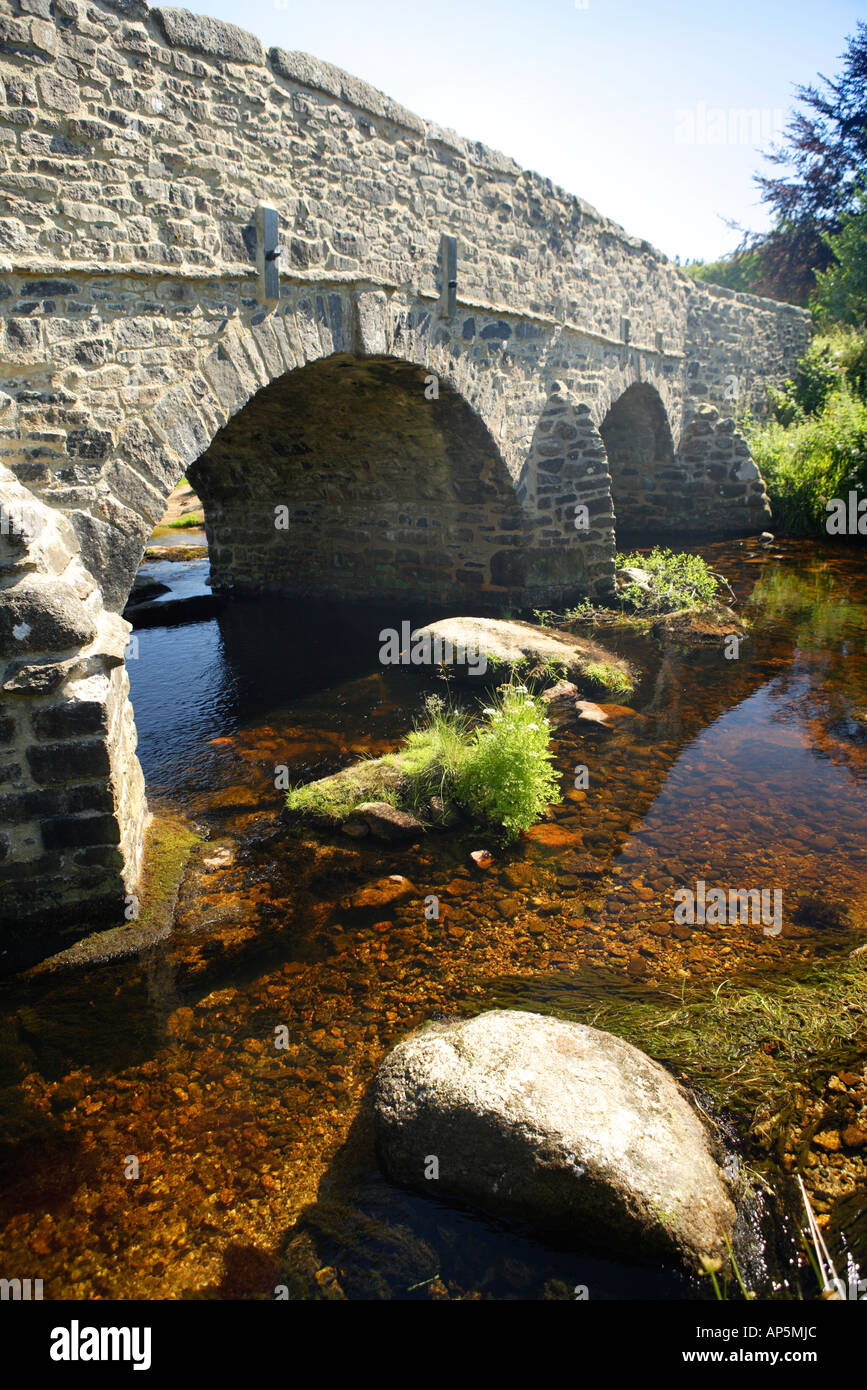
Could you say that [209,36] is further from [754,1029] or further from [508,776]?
[754,1029]

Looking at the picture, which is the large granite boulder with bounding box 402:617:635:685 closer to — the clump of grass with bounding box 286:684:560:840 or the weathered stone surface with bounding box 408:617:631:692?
the weathered stone surface with bounding box 408:617:631:692

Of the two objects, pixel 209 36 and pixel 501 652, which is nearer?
pixel 209 36

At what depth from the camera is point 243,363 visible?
17.8 feet

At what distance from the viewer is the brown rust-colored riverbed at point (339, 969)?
2504 mm

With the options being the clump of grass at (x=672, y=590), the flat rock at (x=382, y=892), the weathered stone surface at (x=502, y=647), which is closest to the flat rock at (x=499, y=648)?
the weathered stone surface at (x=502, y=647)

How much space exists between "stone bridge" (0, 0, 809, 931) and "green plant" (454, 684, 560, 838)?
202 centimetres

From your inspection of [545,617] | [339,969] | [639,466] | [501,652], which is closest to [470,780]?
[339,969]

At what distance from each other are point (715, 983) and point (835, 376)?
18041 millimetres

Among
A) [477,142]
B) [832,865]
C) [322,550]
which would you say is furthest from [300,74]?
[832,865]

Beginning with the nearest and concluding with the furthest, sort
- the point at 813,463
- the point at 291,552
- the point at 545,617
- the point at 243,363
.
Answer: the point at 243,363, the point at 545,617, the point at 291,552, the point at 813,463

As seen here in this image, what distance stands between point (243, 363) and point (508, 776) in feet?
10.6

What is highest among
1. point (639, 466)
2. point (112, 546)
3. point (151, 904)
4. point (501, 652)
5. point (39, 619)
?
point (639, 466)

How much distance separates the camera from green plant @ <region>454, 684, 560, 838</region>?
500 cm

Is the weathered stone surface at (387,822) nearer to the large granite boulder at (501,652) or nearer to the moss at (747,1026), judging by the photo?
the moss at (747,1026)
